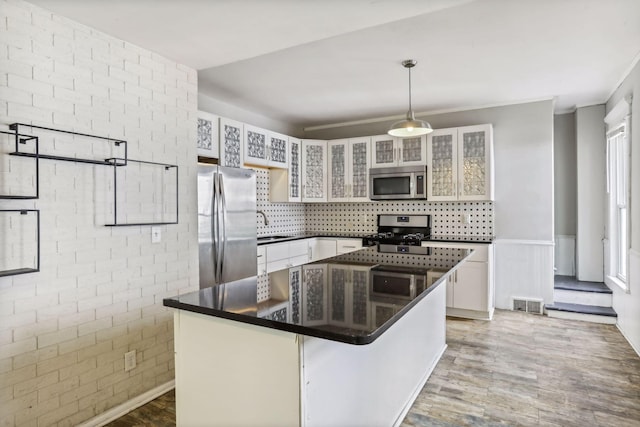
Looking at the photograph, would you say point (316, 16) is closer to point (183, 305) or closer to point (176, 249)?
point (183, 305)

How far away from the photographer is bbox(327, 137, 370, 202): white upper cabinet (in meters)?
5.03

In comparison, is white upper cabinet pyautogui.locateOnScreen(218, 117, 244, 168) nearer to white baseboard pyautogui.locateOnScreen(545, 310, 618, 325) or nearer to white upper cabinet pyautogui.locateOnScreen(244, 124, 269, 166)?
white upper cabinet pyautogui.locateOnScreen(244, 124, 269, 166)

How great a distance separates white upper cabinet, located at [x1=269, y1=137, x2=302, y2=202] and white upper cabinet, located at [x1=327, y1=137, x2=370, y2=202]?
1.58 feet

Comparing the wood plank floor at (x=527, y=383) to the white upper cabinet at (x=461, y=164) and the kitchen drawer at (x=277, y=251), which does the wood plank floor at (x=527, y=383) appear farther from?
the kitchen drawer at (x=277, y=251)

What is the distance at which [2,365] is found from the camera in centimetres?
182

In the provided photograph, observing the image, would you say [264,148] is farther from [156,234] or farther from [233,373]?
[233,373]

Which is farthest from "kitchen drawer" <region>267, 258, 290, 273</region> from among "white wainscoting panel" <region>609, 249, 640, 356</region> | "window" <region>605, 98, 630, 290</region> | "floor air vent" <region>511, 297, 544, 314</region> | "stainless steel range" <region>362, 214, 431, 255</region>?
"window" <region>605, 98, 630, 290</region>

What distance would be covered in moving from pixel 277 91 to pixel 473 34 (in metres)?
2.02

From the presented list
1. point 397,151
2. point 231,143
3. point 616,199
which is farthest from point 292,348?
point 616,199

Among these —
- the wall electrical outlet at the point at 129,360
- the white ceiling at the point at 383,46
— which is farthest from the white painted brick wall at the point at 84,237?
the white ceiling at the point at 383,46

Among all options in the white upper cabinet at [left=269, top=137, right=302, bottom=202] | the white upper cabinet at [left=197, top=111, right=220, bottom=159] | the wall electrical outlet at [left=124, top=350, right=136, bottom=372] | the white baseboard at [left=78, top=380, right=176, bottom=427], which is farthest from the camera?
the white upper cabinet at [left=269, top=137, right=302, bottom=202]

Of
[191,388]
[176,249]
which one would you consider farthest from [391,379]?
[176,249]

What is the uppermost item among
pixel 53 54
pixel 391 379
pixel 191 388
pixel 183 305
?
pixel 53 54

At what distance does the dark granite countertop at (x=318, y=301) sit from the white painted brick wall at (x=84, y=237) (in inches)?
37.9
